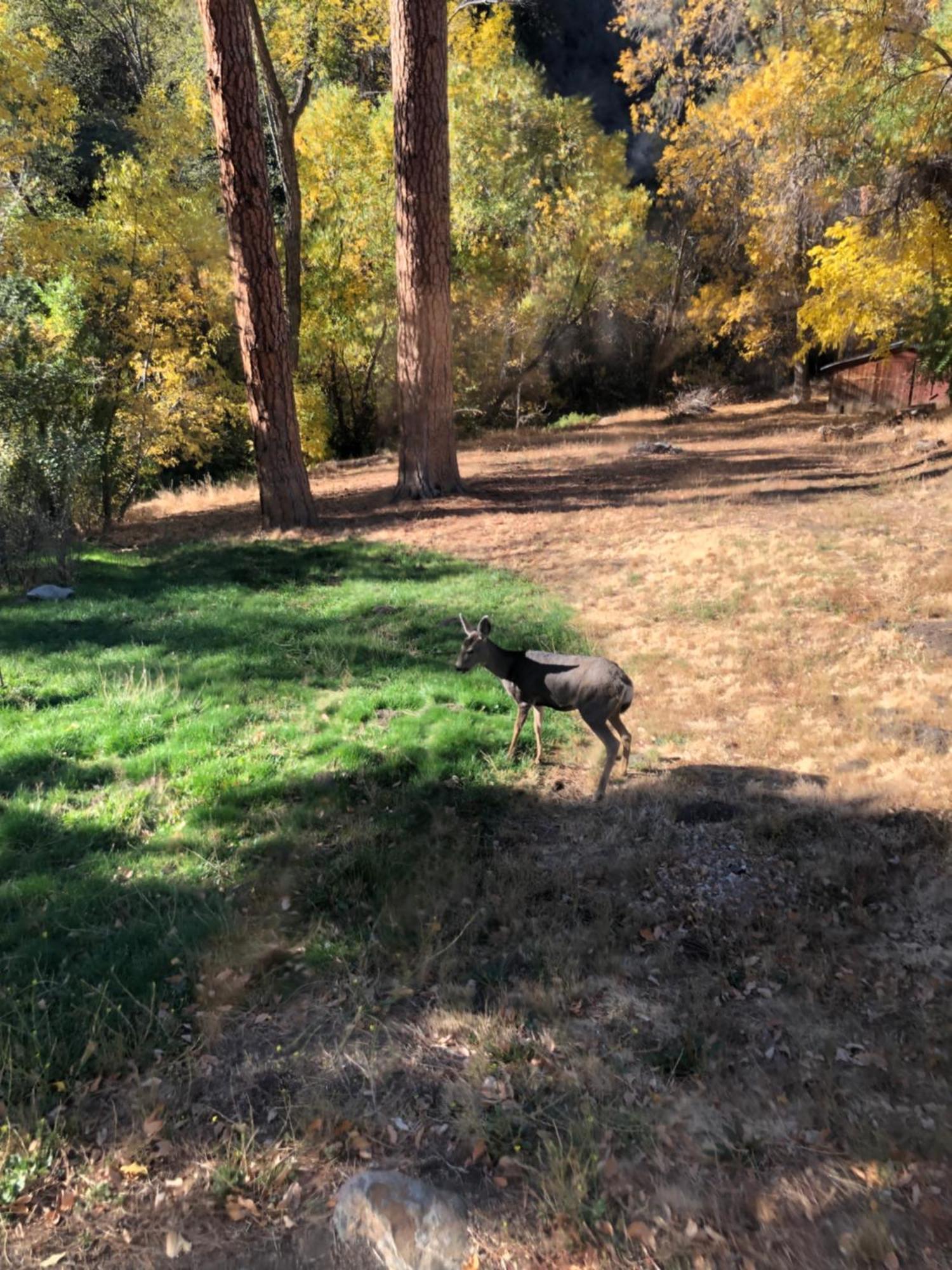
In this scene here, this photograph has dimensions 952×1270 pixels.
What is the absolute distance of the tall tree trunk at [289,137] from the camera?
731 inches

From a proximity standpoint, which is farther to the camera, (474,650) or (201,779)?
(474,650)

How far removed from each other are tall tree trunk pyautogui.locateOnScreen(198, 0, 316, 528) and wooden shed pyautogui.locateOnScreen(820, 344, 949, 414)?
2395cm

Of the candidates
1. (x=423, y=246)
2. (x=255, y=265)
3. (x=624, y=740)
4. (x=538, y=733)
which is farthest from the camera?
(x=423, y=246)

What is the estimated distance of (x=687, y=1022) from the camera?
3.89m

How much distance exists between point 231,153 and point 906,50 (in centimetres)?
1204

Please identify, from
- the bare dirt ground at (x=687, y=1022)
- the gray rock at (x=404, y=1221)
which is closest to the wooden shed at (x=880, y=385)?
the bare dirt ground at (x=687, y=1022)

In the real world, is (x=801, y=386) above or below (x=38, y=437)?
below

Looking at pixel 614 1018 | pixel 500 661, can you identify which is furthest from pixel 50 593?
pixel 614 1018

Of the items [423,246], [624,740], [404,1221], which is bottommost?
[404,1221]

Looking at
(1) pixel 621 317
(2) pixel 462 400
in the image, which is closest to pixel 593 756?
(2) pixel 462 400

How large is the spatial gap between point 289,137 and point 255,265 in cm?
897

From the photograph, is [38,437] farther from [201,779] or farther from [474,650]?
[474,650]

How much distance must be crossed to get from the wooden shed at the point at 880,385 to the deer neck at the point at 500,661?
92.7ft

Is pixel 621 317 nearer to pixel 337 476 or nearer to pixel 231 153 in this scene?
pixel 337 476
